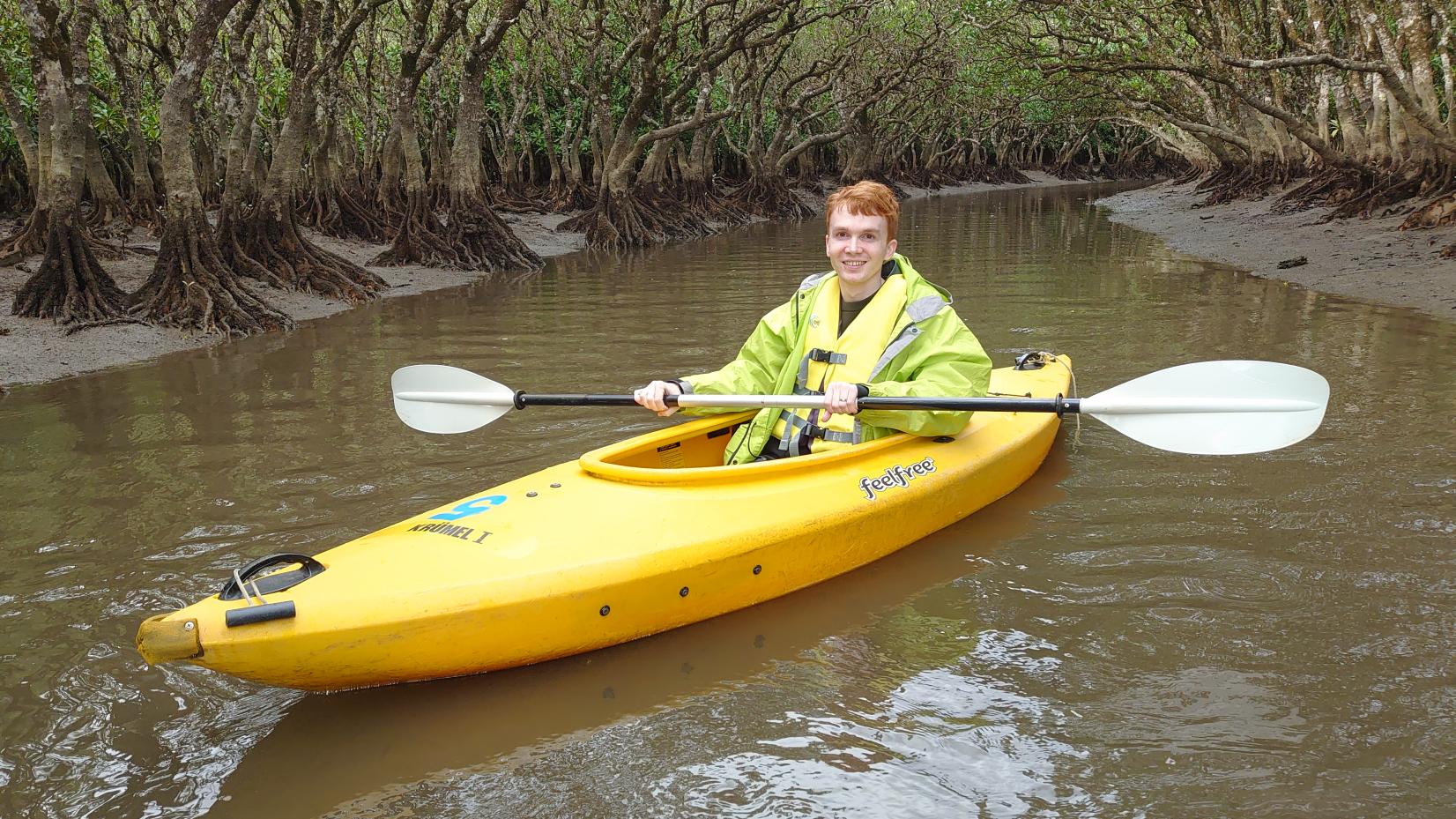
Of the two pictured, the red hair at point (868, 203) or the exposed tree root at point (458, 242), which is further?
the exposed tree root at point (458, 242)

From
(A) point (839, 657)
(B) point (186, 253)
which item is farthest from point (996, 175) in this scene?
(A) point (839, 657)

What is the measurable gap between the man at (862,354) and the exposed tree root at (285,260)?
281 inches

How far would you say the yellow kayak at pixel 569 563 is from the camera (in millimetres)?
2635

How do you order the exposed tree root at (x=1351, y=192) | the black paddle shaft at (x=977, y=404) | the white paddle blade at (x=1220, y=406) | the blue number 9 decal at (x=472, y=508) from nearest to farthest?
the blue number 9 decal at (x=472, y=508) < the white paddle blade at (x=1220, y=406) < the black paddle shaft at (x=977, y=404) < the exposed tree root at (x=1351, y=192)

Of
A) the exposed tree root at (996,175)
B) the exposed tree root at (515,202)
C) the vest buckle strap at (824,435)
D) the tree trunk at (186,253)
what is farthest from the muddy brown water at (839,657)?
the exposed tree root at (996,175)

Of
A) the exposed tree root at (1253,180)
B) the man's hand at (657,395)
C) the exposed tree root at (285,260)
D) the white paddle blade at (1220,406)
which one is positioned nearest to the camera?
the white paddle blade at (1220,406)

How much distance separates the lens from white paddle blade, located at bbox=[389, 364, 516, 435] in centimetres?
400

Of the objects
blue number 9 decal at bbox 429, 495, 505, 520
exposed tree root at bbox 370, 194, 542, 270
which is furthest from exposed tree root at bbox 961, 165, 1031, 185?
blue number 9 decal at bbox 429, 495, 505, 520

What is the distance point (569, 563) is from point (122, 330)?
6272 mm

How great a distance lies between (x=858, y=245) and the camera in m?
3.71

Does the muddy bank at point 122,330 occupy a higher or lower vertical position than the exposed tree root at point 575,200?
lower

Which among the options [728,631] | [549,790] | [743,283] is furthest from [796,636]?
[743,283]

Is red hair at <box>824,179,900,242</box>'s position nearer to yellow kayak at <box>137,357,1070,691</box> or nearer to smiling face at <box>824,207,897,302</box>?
smiling face at <box>824,207,897,302</box>

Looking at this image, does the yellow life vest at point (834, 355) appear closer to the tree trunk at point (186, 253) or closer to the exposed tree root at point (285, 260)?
the tree trunk at point (186, 253)
